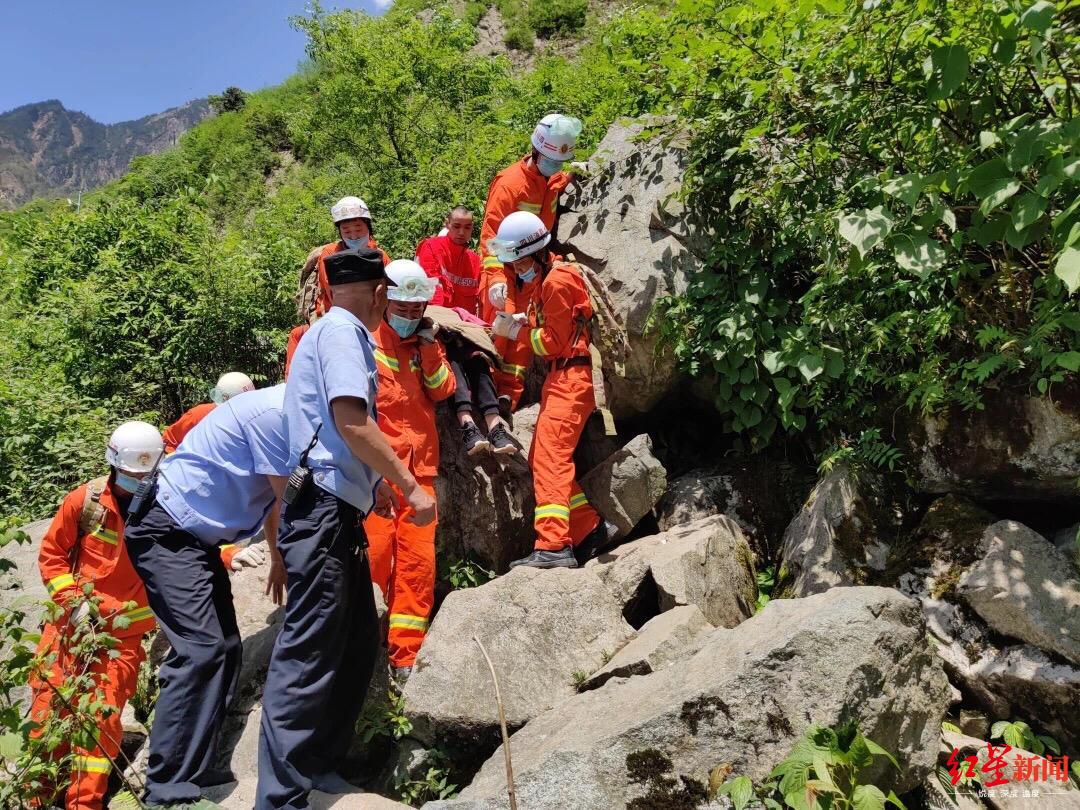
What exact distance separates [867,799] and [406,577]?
2510 millimetres

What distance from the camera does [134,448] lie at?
3.90 m

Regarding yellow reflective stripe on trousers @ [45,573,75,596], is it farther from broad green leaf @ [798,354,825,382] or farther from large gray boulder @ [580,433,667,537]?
broad green leaf @ [798,354,825,382]

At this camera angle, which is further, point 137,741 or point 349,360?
point 137,741

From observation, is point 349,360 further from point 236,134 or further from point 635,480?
point 236,134

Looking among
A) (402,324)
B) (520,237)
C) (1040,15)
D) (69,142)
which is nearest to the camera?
(1040,15)

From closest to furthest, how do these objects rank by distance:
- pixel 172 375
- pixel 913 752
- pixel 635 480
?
pixel 913 752 < pixel 635 480 < pixel 172 375

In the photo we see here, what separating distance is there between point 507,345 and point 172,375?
13.8 ft

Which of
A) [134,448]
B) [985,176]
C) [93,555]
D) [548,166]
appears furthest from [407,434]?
[985,176]

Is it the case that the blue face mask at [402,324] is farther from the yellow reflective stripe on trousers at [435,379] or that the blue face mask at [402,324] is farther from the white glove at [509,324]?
the white glove at [509,324]

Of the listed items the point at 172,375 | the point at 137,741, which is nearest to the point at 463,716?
the point at 137,741

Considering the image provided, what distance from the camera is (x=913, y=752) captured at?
2699mm

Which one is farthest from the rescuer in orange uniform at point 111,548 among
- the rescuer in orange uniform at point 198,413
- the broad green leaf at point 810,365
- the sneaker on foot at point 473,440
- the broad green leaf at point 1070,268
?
the broad green leaf at point 1070,268

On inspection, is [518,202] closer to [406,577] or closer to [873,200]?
[873,200]

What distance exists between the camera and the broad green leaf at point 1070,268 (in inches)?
81.4
